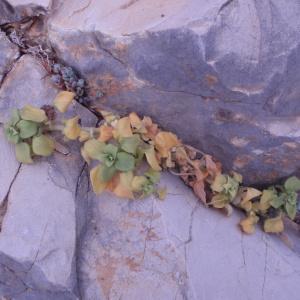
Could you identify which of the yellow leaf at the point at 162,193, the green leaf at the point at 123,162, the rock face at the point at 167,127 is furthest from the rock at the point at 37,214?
the yellow leaf at the point at 162,193

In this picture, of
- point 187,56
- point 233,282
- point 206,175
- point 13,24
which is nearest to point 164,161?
point 206,175

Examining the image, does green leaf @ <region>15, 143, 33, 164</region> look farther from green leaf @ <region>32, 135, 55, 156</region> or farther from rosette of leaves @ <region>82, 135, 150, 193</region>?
rosette of leaves @ <region>82, 135, 150, 193</region>

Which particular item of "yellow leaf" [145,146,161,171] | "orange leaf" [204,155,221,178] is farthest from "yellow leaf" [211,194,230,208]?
"yellow leaf" [145,146,161,171]

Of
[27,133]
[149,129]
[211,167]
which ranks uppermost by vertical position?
[27,133]

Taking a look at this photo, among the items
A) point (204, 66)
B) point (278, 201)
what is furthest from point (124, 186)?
point (278, 201)

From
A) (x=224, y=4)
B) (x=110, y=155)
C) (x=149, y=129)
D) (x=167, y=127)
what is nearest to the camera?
(x=224, y=4)

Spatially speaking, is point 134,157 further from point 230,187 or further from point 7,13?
point 7,13
